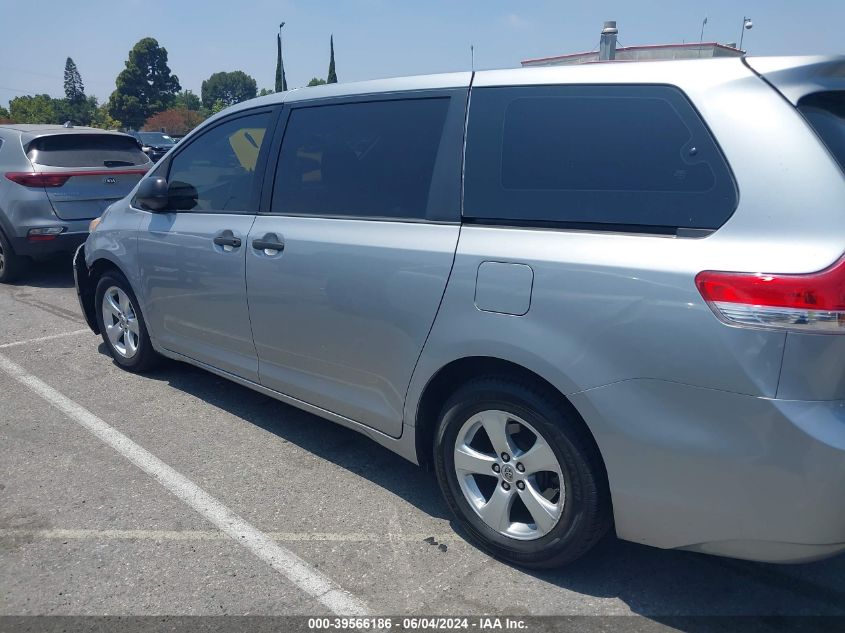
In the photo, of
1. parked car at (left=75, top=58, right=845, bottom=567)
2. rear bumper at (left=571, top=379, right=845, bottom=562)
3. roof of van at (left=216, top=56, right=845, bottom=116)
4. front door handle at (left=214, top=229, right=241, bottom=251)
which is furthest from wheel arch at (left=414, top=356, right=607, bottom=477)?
front door handle at (left=214, top=229, right=241, bottom=251)

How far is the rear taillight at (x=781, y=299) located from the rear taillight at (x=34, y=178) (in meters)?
7.46

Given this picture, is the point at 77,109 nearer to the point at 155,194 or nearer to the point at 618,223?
the point at 155,194

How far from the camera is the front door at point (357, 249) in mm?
2914

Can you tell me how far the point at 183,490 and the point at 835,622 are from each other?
2.79 metres

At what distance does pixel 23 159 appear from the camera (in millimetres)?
7715

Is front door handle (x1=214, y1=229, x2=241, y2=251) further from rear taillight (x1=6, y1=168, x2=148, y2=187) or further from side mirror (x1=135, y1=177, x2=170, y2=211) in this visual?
rear taillight (x1=6, y1=168, x2=148, y2=187)

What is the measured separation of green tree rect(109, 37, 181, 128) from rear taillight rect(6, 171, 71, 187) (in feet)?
317

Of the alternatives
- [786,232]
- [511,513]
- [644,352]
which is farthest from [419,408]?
[786,232]

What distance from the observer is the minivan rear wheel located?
8.18 feet

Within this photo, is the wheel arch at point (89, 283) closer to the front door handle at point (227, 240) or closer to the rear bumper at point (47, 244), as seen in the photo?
the front door handle at point (227, 240)

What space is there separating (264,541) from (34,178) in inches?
246

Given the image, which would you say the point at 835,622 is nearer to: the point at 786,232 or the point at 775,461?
the point at 775,461

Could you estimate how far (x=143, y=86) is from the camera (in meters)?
102

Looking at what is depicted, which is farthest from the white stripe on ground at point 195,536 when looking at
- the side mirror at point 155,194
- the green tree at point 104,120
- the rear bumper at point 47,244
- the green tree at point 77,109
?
the green tree at point 77,109
